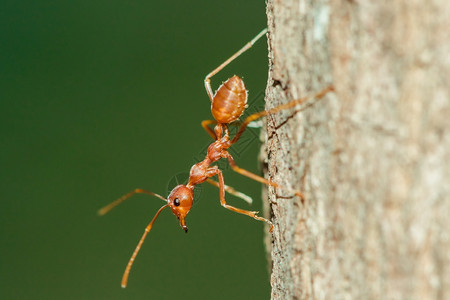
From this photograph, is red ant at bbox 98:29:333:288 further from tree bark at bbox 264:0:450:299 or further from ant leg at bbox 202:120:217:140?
tree bark at bbox 264:0:450:299

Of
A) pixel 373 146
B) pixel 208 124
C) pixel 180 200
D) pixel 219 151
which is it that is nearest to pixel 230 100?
pixel 208 124

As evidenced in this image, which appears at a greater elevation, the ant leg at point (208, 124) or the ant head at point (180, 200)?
the ant leg at point (208, 124)

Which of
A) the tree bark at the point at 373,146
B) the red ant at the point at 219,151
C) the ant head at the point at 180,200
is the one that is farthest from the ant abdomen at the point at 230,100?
the tree bark at the point at 373,146

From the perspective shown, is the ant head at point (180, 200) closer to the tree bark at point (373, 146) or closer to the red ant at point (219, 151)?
the red ant at point (219, 151)

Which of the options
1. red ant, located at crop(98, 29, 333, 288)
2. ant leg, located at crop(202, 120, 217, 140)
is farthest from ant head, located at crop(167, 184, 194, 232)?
ant leg, located at crop(202, 120, 217, 140)

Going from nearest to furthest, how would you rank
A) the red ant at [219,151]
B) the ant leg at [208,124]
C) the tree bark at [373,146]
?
the tree bark at [373,146] < the red ant at [219,151] < the ant leg at [208,124]

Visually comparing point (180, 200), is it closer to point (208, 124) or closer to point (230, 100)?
point (208, 124)

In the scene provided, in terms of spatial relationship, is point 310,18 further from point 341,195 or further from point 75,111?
point 75,111
